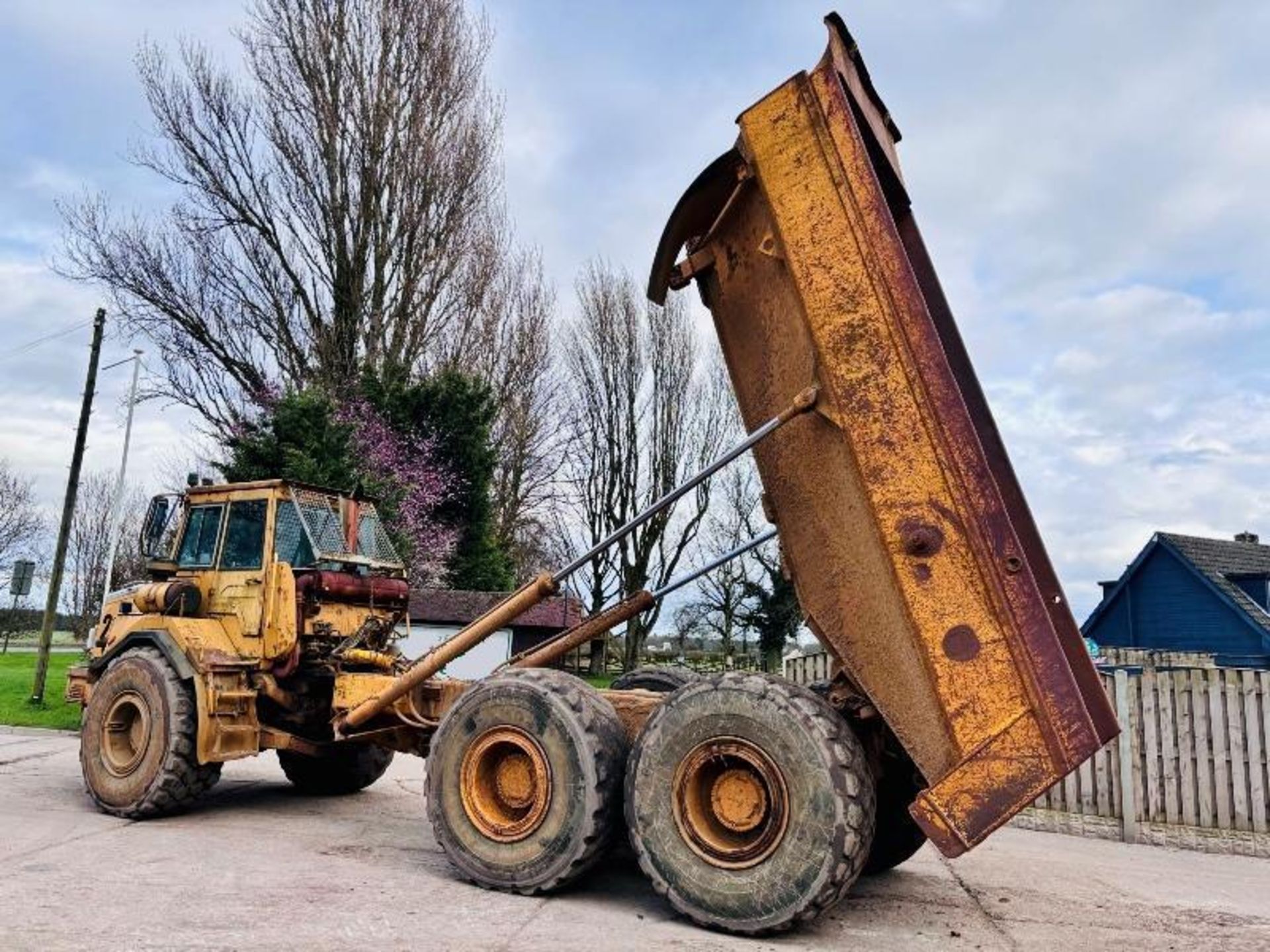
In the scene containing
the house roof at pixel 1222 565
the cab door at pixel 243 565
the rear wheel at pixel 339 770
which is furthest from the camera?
the house roof at pixel 1222 565

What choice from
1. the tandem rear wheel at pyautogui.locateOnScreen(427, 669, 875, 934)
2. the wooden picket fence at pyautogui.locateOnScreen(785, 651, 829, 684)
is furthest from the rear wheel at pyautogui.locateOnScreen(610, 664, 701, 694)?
the wooden picket fence at pyautogui.locateOnScreen(785, 651, 829, 684)

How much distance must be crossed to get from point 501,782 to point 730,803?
4.75ft

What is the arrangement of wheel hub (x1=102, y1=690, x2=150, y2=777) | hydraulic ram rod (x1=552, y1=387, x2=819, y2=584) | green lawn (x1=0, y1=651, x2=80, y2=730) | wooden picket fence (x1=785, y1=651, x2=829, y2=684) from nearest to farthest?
hydraulic ram rod (x1=552, y1=387, x2=819, y2=584) < wheel hub (x1=102, y1=690, x2=150, y2=777) < wooden picket fence (x1=785, y1=651, x2=829, y2=684) < green lawn (x1=0, y1=651, x2=80, y2=730)

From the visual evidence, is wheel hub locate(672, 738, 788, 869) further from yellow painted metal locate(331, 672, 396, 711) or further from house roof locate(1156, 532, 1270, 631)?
house roof locate(1156, 532, 1270, 631)

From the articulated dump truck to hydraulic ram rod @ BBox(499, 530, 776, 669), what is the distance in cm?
2

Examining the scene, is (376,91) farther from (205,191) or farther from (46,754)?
(46,754)

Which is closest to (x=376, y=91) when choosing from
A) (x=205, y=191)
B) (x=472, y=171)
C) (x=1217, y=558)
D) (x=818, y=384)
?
(x=472, y=171)

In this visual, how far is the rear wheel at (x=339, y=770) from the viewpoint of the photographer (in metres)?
8.88

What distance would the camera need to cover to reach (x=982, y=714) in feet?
13.8

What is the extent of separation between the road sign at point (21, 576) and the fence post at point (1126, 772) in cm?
1899

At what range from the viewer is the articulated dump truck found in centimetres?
427

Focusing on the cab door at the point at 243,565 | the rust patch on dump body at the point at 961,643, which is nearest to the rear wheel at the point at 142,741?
the cab door at the point at 243,565

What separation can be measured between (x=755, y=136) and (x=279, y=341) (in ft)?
68.8

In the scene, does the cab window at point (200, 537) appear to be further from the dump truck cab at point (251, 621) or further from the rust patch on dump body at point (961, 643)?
the rust patch on dump body at point (961, 643)
